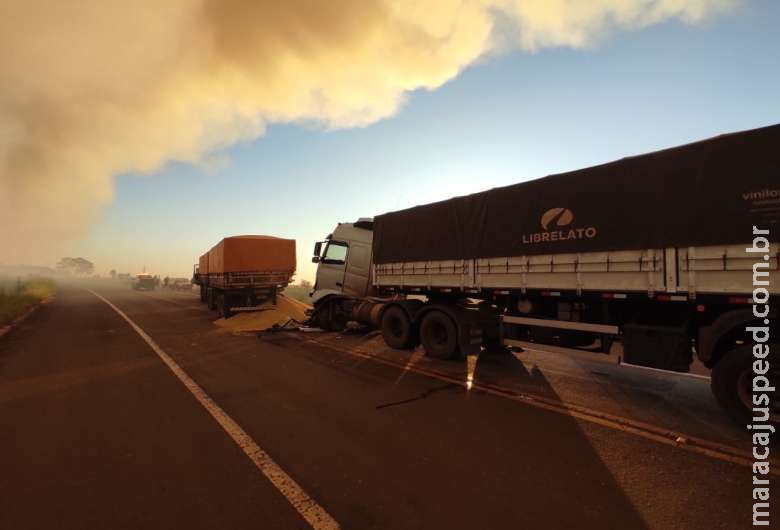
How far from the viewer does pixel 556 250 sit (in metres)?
6.10

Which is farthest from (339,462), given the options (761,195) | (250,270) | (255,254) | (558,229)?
(255,254)

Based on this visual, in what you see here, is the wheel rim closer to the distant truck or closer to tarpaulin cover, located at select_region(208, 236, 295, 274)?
the distant truck

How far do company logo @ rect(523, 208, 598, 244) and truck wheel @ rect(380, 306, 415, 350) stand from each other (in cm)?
353

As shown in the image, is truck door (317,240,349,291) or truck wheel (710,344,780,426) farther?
truck door (317,240,349,291)

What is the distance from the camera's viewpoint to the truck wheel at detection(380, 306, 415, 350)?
8.71 m

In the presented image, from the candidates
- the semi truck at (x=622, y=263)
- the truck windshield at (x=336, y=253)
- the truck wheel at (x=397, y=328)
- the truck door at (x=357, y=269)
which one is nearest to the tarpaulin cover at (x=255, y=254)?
the truck windshield at (x=336, y=253)

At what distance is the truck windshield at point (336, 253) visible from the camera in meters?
11.7

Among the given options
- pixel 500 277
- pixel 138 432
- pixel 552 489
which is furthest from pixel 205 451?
pixel 500 277

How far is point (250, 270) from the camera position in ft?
54.4

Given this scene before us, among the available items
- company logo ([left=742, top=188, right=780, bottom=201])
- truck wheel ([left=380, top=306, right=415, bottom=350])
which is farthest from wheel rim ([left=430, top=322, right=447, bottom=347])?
company logo ([left=742, top=188, right=780, bottom=201])

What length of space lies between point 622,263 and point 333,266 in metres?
8.32

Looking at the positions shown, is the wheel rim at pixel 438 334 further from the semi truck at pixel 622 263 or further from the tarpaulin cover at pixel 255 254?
the tarpaulin cover at pixel 255 254

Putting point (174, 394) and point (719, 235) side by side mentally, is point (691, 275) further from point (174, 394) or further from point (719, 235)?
point (174, 394)

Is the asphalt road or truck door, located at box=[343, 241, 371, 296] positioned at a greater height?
truck door, located at box=[343, 241, 371, 296]
